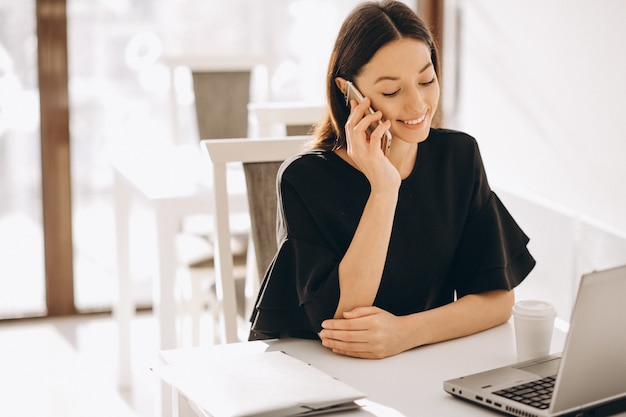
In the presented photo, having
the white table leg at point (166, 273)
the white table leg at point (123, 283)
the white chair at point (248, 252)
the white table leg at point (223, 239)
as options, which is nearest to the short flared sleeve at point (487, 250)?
the white table leg at point (223, 239)

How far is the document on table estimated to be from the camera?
131cm

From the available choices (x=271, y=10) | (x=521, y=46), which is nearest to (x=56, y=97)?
(x=271, y=10)

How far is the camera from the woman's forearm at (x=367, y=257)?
1.66 meters

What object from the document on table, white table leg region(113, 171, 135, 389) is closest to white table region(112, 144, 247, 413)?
white table leg region(113, 171, 135, 389)

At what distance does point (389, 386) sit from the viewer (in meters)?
1.44

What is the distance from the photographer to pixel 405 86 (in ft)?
5.65

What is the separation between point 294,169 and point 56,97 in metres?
2.50

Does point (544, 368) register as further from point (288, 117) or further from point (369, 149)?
point (288, 117)

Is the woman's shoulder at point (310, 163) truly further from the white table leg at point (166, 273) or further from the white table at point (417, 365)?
the white table leg at point (166, 273)

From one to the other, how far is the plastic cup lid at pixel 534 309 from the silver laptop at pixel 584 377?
0.15 meters

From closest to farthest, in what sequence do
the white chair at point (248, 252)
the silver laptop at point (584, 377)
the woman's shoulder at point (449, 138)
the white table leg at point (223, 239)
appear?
the silver laptop at point (584, 377) → the woman's shoulder at point (449, 138) → the white table leg at point (223, 239) → the white chair at point (248, 252)

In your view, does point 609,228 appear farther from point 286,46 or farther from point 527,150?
point 286,46

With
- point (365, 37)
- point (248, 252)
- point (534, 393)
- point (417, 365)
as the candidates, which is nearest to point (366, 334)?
point (417, 365)

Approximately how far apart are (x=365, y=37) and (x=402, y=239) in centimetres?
37
